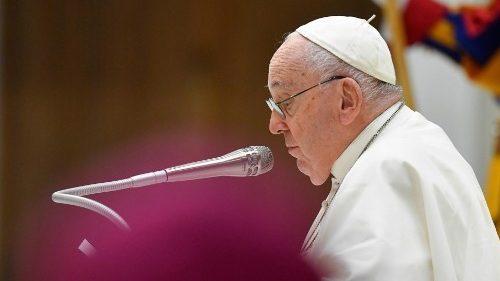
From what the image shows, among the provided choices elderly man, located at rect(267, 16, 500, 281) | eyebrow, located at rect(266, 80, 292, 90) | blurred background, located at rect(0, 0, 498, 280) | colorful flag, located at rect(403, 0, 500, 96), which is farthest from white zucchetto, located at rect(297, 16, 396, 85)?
blurred background, located at rect(0, 0, 498, 280)

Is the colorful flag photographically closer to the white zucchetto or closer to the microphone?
the white zucchetto

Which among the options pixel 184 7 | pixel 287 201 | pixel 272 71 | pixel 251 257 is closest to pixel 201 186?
pixel 287 201

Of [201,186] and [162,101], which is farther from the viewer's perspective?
[162,101]

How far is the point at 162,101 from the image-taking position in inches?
219

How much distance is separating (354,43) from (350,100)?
0.50ft

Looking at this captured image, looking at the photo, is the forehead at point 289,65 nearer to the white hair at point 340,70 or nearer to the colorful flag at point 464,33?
the white hair at point 340,70

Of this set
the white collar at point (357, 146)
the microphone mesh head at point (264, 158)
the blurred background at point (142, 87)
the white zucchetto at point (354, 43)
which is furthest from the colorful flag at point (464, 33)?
the microphone mesh head at point (264, 158)

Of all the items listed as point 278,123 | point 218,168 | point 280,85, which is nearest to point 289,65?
point 280,85

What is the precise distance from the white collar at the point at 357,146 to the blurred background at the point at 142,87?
10.5ft

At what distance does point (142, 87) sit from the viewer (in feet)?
18.4

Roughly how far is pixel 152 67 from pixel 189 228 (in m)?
4.25

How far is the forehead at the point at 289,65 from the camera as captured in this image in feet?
7.00

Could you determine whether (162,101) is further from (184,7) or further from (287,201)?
(287,201)

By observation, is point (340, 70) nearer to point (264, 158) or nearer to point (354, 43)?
point (354, 43)
